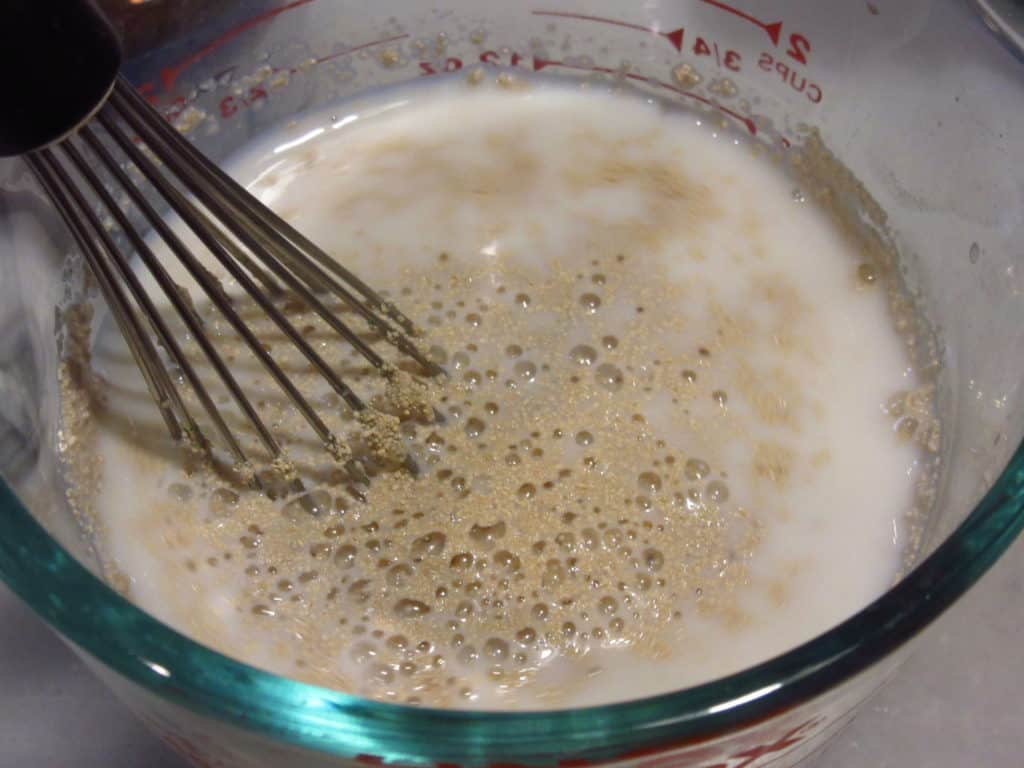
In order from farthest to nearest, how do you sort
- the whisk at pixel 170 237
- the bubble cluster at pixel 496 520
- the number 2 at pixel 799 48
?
the number 2 at pixel 799 48, the bubble cluster at pixel 496 520, the whisk at pixel 170 237

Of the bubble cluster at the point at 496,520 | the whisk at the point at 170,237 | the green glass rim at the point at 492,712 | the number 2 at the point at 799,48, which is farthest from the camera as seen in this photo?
the number 2 at the point at 799,48

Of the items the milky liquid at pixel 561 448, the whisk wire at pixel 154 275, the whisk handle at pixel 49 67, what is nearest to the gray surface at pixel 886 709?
the milky liquid at pixel 561 448

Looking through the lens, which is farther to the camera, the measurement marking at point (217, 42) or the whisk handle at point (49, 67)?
the measurement marking at point (217, 42)

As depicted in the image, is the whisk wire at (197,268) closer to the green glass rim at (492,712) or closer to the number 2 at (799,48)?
the green glass rim at (492,712)

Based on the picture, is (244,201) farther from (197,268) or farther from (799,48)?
(799,48)

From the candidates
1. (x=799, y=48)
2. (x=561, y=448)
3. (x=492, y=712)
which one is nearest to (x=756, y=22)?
(x=799, y=48)

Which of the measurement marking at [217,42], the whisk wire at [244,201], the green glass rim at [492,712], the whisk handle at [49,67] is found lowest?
the green glass rim at [492,712]

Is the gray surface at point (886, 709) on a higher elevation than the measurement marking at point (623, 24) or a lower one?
lower
